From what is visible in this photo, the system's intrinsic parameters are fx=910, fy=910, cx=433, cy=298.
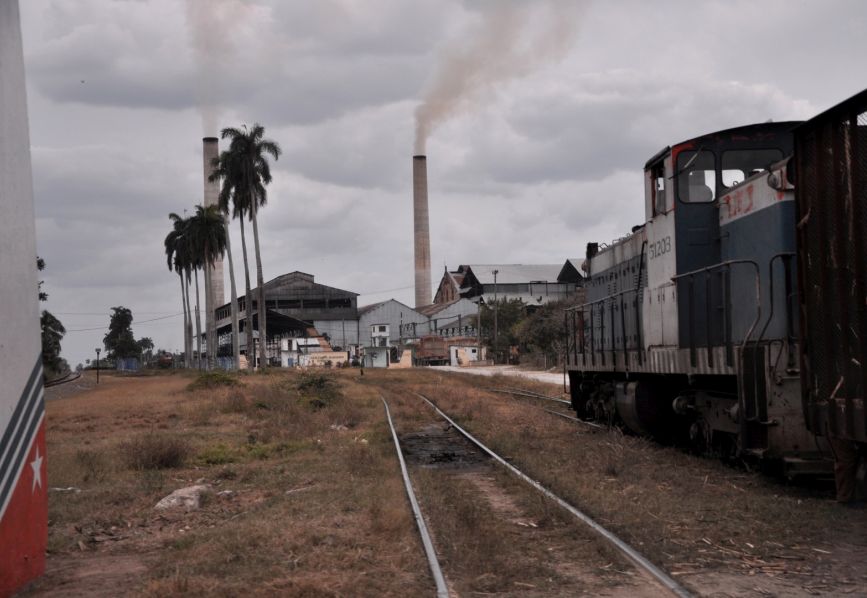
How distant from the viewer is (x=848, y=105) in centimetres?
667

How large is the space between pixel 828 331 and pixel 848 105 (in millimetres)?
1716

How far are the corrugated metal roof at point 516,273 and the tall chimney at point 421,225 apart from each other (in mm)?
21778

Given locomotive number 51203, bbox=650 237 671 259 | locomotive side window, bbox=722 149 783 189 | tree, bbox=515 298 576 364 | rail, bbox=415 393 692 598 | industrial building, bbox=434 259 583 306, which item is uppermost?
industrial building, bbox=434 259 583 306

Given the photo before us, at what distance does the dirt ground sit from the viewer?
251 inches

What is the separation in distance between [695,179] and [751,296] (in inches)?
87.3

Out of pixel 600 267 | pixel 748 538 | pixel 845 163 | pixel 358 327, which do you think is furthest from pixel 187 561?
pixel 358 327

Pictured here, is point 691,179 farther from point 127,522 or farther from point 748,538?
point 127,522

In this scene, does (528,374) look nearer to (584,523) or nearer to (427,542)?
(584,523)

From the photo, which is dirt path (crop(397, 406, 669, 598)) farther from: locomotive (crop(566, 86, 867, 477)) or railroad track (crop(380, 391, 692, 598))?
locomotive (crop(566, 86, 867, 477))

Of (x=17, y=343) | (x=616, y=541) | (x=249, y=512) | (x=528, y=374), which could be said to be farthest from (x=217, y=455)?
(x=528, y=374)

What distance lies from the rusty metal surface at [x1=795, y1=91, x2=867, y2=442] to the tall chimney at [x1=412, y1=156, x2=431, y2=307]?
64.5 m

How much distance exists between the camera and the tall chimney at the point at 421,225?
71.9 meters

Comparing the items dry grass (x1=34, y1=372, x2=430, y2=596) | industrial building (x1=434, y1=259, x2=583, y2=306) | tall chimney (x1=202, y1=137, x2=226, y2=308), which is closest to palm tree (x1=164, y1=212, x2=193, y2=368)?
tall chimney (x1=202, y1=137, x2=226, y2=308)

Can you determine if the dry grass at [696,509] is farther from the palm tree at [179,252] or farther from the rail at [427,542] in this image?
the palm tree at [179,252]
